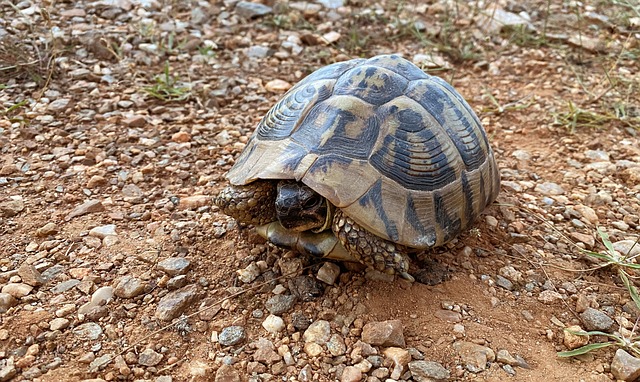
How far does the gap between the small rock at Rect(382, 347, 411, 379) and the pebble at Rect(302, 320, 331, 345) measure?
25cm

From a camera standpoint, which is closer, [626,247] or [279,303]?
[279,303]

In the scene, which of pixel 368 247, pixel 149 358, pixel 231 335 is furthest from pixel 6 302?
pixel 368 247

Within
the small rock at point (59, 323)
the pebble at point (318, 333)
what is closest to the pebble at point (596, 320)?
the pebble at point (318, 333)

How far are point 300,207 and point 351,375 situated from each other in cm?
76

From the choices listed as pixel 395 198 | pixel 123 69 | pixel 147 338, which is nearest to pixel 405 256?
pixel 395 198

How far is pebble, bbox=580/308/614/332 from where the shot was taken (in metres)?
2.39

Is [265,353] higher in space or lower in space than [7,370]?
lower

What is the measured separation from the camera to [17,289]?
241cm

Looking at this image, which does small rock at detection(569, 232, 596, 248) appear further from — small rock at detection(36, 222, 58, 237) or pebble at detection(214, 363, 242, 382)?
small rock at detection(36, 222, 58, 237)

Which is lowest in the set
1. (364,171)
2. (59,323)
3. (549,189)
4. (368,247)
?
(549,189)

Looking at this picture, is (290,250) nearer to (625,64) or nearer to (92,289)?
(92,289)

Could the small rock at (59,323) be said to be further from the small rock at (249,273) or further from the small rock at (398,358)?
the small rock at (398,358)

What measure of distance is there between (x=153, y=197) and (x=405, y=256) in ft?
5.05

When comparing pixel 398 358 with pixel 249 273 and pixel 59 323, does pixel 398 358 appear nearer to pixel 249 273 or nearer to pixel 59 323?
pixel 249 273
